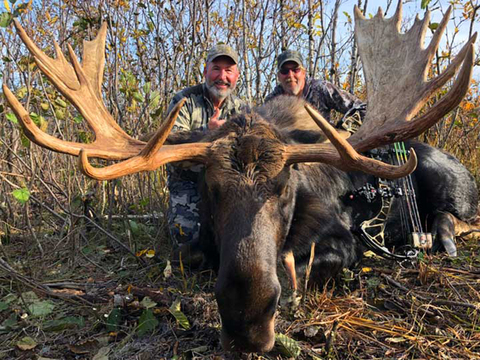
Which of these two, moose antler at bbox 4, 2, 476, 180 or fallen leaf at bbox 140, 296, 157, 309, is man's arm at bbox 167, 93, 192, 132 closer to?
moose antler at bbox 4, 2, 476, 180

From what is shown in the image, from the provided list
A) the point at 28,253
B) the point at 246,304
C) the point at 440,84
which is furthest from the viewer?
the point at 28,253

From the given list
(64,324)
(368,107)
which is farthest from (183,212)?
(368,107)

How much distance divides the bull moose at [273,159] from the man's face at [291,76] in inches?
83.6

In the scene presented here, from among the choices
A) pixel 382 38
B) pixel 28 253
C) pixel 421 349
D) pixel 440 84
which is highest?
pixel 382 38

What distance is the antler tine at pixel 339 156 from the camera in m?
2.17

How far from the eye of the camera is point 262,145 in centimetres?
259

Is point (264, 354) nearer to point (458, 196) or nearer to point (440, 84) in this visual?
point (440, 84)

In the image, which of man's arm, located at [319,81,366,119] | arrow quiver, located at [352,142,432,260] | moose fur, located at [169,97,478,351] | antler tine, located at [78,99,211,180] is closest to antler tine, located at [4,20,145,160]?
antler tine, located at [78,99,211,180]

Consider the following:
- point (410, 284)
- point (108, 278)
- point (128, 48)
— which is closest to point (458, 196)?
point (410, 284)

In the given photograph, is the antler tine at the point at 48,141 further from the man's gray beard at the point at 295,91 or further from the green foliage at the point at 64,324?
the man's gray beard at the point at 295,91

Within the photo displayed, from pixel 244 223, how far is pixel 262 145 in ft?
1.96

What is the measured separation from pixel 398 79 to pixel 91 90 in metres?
2.34

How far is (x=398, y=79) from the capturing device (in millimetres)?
2930

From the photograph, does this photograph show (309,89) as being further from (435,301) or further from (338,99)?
(435,301)
